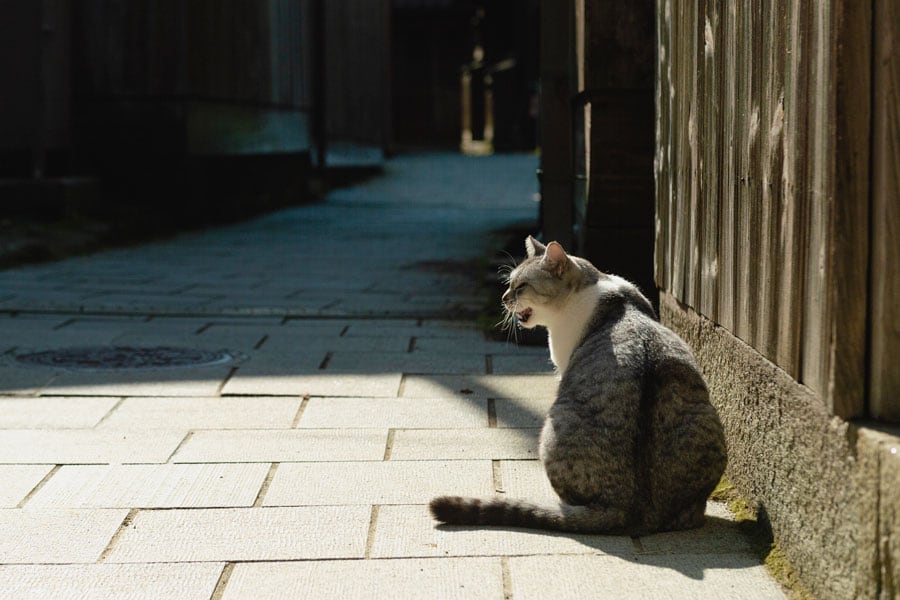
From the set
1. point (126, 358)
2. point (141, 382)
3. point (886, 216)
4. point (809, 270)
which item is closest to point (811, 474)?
point (809, 270)

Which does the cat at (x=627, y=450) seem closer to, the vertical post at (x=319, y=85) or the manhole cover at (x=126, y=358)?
the manhole cover at (x=126, y=358)

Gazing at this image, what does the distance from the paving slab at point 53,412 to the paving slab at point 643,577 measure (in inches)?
93.4

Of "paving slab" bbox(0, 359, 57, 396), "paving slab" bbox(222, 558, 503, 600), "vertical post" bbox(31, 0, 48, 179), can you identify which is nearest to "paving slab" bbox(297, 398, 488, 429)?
"paving slab" bbox(0, 359, 57, 396)

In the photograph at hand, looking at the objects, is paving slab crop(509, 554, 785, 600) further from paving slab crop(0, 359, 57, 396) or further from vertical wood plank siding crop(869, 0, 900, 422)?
paving slab crop(0, 359, 57, 396)

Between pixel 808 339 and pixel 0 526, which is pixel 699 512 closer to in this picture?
pixel 808 339

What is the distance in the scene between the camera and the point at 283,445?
15.0ft

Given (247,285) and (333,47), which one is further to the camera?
(333,47)

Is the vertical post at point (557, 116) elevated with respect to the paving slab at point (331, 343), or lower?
elevated

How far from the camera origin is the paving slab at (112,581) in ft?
10.1

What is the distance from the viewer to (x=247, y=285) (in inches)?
365

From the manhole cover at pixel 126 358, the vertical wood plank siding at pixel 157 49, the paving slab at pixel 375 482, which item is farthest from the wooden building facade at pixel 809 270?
the vertical wood plank siding at pixel 157 49

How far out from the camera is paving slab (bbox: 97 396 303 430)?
487cm

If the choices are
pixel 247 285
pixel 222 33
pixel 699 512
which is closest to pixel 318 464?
pixel 699 512

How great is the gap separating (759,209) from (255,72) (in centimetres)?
1310
